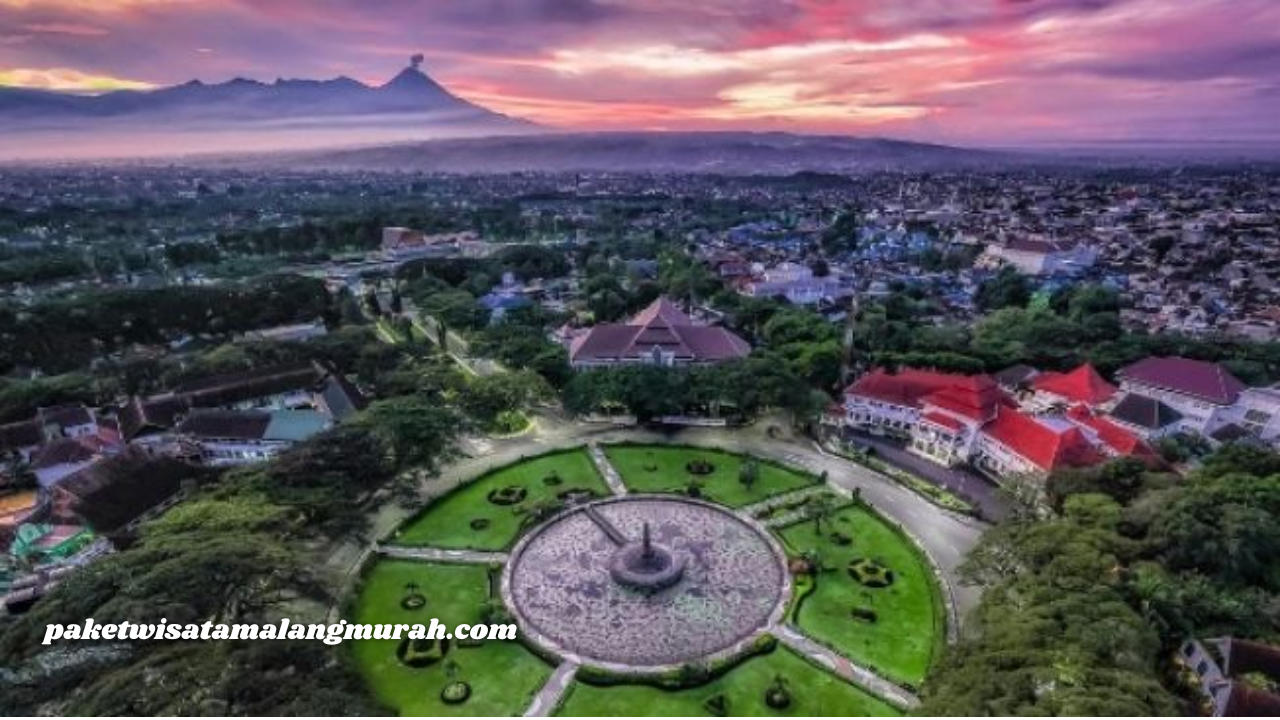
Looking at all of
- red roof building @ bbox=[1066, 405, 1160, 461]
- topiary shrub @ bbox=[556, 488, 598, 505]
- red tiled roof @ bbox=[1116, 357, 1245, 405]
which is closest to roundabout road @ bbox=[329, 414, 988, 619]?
topiary shrub @ bbox=[556, 488, 598, 505]

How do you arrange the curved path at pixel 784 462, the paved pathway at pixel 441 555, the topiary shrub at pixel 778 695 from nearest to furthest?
the topiary shrub at pixel 778 695
the curved path at pixel 784 462
the paved pathway at pixel 441 555

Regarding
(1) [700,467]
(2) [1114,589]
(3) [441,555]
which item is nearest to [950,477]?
(1) [700,467]

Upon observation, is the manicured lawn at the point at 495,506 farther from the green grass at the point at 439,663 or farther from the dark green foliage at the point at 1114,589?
the dark green foliage at the point at 1114,589

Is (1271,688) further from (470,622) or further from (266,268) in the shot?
(266,268)

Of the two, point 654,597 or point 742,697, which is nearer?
point 742,697

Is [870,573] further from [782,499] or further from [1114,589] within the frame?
[1114,589]

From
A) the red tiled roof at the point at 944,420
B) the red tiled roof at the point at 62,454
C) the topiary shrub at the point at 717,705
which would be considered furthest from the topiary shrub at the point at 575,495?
the red tiled roof at the point at 62,454
